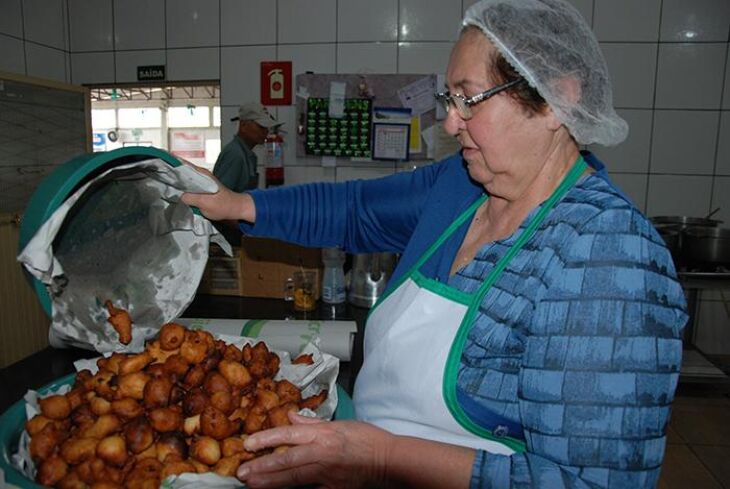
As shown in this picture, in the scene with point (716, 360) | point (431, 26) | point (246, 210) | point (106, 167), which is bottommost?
point (716, 360)

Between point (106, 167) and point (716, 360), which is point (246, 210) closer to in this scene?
point (106, 167)

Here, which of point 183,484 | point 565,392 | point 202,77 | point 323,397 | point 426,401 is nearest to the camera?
point 565,392

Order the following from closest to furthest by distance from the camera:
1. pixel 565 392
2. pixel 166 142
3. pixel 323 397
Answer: pixel 565 392
pixel 323 397
pixel 166 142

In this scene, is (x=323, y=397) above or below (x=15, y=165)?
below

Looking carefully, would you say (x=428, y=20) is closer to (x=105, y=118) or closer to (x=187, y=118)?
(x=187, y=118)

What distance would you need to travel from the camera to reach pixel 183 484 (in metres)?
0.83

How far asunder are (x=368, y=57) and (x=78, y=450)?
3.14 metres

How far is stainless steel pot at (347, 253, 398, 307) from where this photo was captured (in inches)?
76.9

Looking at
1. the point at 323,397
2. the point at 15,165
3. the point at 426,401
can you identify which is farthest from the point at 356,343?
the point at 15,165

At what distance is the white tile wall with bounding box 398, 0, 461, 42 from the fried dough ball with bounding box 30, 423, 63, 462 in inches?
126

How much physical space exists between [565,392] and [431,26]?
3.18 metres

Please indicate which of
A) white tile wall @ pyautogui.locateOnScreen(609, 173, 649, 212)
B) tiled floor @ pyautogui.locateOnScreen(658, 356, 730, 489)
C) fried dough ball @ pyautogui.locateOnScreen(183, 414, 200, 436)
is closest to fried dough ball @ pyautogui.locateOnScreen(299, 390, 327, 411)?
fried dough ball @ pyautogui.locateOnScreen(183, 414, 200, 436)

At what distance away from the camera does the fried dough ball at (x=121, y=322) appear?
1.09 metres

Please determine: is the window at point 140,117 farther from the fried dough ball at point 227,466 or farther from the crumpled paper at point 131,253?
the fried dough ball at point 227,466
